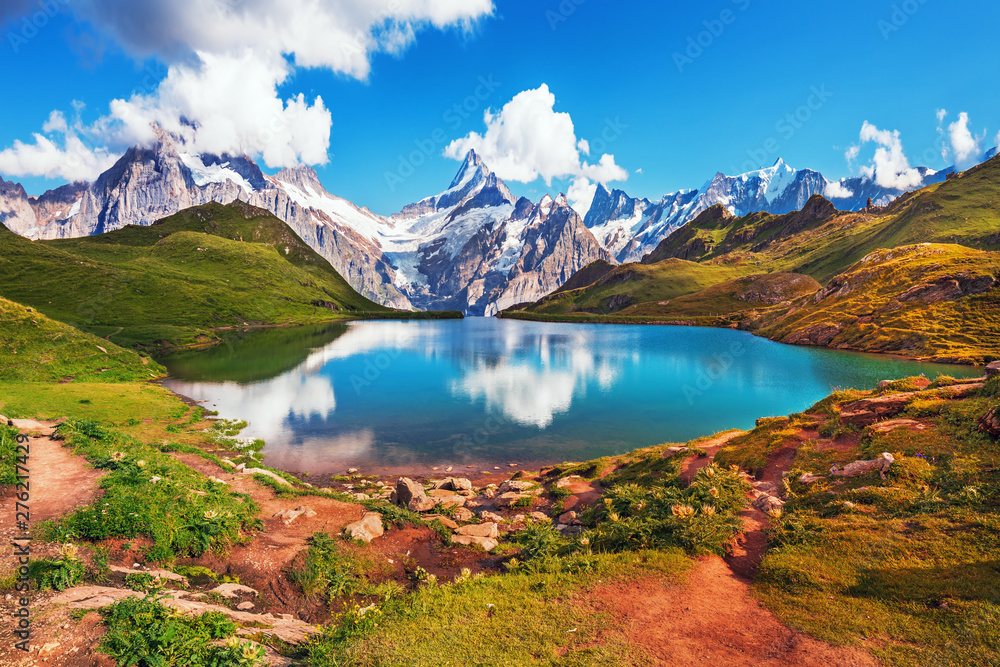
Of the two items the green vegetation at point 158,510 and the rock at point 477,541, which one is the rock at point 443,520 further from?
the green vegetation at point 158,510

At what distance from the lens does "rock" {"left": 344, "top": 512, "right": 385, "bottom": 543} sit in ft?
51.4

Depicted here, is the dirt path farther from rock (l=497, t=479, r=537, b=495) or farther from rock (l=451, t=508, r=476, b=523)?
rock (l=497, t=479, r=537, b=495)

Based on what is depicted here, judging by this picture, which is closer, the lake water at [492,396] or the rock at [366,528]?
the rock at [366,528]

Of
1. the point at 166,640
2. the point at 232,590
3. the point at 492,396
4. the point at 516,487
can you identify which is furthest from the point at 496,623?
the point at 492,396

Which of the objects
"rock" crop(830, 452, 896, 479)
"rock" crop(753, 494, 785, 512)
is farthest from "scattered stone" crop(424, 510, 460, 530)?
"rock" crop(830, 452, 896, 479)

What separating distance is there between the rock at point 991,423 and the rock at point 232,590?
2522 cm

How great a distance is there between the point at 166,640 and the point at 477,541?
11387 mm

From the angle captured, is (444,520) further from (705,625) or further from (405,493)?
(705,625)

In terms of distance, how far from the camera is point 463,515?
20844 millimetres

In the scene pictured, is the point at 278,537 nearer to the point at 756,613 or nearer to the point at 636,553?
the point at 636,553

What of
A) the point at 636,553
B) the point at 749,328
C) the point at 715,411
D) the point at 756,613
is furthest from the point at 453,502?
the point at 749,328

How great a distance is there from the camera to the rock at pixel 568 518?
19.3 metres

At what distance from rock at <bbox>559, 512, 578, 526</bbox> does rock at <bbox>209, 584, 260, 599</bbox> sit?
13.4 metres

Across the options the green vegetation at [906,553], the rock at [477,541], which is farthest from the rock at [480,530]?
the green vegetation at [906,553]
